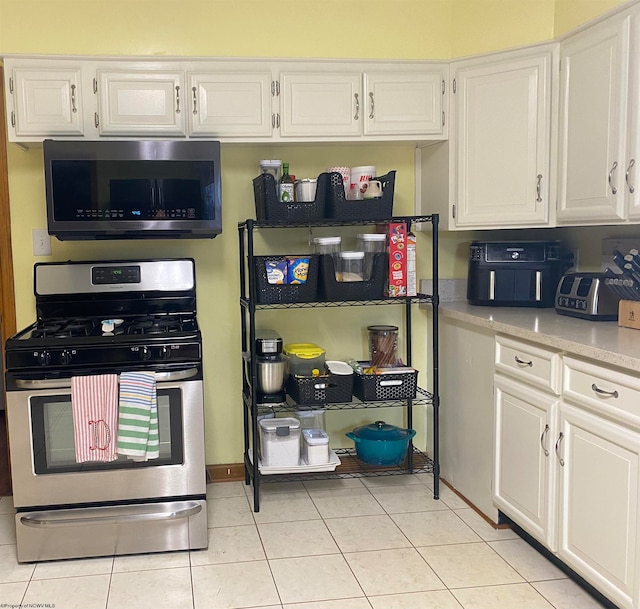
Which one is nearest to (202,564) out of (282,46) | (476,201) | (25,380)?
(25,380)

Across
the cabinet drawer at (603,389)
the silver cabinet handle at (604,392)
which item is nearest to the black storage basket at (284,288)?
the cabinet drawer at (603,389)

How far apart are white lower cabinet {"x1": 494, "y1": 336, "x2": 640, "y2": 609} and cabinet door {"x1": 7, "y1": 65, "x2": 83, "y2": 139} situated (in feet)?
6.30

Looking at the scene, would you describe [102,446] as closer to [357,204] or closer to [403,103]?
[357,204]

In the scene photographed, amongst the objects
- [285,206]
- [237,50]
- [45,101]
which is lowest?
[285,206]

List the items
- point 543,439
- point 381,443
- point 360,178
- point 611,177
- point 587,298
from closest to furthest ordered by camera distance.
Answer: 1. point 543,439
2. point 611,177
3. point 587,298
4. point 360,178
5. point 381,443

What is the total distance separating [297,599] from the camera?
225 centimetres

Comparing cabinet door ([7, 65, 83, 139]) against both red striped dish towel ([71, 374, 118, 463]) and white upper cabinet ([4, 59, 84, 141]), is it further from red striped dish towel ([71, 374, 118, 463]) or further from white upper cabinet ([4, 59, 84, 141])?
red striped dish towel ([71, 374, 118, 463])

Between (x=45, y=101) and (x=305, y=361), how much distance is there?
4.95ft

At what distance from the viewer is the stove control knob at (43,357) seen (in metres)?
2.44

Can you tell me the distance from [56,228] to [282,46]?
1.23 meters

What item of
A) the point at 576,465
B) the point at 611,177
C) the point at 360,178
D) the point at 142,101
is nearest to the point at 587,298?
the point at 611,177

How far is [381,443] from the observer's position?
316 centimetres

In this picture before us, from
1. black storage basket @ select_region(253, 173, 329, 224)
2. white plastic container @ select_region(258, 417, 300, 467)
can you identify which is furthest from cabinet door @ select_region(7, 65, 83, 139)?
white plastic container @ select_region(258, 417, 300, 467)

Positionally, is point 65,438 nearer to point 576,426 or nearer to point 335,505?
point 335,505
